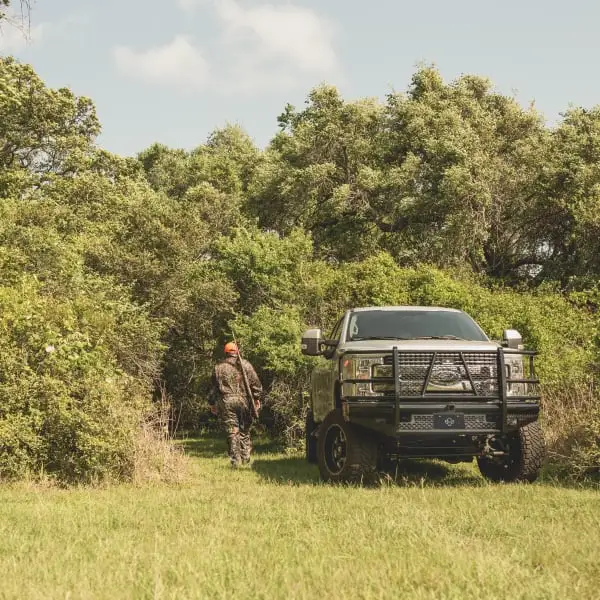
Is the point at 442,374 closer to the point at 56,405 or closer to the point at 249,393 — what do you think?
the point at 249,393

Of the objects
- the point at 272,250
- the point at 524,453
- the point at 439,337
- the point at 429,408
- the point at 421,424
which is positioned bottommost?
the point at 524,453

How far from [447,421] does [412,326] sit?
6.14ft

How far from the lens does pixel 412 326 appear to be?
10500 millimetres

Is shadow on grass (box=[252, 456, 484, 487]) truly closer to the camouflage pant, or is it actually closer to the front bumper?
the camouflage pant

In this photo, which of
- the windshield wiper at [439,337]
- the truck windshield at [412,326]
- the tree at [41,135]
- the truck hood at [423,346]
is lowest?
the truck hood at [423,346]

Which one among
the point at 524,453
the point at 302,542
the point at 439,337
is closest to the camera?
the point at 302,542

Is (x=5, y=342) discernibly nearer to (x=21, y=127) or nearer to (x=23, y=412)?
(x=23, y=412)

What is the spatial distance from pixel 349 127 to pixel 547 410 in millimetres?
20523

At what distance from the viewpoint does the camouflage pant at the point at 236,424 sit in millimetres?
12281

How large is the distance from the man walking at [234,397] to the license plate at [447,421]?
429 centimetres

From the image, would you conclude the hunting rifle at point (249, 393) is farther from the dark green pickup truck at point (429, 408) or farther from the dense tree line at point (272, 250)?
the dark green pickup truck at point (429, 408)

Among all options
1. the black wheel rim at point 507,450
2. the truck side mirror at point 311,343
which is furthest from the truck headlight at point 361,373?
the black wheel rim at point 507,450

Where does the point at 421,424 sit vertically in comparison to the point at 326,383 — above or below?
below

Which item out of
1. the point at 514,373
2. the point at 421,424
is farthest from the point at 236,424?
the point at 514,373
